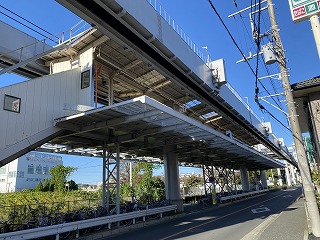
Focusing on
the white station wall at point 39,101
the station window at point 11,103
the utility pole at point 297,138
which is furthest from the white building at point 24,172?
the utility pole at point 297,138

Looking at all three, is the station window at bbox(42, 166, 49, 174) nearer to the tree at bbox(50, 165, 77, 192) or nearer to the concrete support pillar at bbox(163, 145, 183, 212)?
the tree at bbox(50, 165, 77, 192)

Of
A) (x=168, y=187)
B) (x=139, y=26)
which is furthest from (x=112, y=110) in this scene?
(x=168, y=187)

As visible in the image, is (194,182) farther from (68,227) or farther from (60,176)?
(68,227)

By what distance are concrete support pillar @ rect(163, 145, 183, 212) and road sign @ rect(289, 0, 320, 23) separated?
17079 mm

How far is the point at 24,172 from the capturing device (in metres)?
80.5

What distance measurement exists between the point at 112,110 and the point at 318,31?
8.55 metres

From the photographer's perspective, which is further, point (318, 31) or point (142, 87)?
point (142, 87)

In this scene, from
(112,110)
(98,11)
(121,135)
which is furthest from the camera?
(121,135)

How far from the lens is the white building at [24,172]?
3071 inches

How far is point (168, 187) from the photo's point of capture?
78.3 feet

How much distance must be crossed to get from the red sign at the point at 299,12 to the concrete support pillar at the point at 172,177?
1709 cm

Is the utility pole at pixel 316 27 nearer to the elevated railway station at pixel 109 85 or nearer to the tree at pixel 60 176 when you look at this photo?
the elevated railway station at pixel 109 85

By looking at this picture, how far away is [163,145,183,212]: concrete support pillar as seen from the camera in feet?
77.0

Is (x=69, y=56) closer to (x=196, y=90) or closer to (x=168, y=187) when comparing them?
(x=196, y=90)
